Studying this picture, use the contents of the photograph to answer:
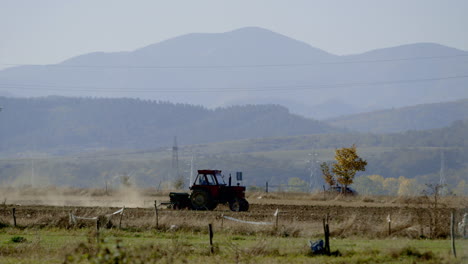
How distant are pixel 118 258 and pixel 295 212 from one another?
30.7m

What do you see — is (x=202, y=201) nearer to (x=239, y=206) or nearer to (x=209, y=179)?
(x=209, y=179)

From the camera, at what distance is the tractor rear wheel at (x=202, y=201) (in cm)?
4516

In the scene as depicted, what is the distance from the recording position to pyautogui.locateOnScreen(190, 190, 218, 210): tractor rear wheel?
45156 millimetres

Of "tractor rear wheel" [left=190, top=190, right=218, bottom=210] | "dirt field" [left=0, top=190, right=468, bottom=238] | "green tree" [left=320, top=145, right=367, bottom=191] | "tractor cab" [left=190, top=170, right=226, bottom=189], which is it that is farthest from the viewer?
"green tree" [left=320, top=145, right=367, bottom=191]

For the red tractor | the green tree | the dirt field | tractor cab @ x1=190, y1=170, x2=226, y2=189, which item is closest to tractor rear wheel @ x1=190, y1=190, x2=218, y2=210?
the red tractor

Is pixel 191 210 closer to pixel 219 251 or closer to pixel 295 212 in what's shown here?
pixel 295 212

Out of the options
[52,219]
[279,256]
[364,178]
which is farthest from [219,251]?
[364,178]

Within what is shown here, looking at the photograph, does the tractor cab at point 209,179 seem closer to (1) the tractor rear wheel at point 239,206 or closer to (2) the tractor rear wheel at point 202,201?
(2) the tractor rear wheel at point 202,201

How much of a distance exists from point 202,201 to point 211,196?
2.10 feet

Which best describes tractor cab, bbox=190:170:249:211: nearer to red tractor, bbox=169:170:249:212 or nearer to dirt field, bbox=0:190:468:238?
red tractor, bbox=169:170:249:212

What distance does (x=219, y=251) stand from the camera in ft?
85.3

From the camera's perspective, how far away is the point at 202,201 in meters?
45.2

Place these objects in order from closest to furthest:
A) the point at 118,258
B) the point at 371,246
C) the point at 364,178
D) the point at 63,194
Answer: the point at 118,258
the point at 371,246
the point at 63,194
the point at 364,178

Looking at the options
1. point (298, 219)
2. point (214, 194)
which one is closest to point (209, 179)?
point (214, 194)
